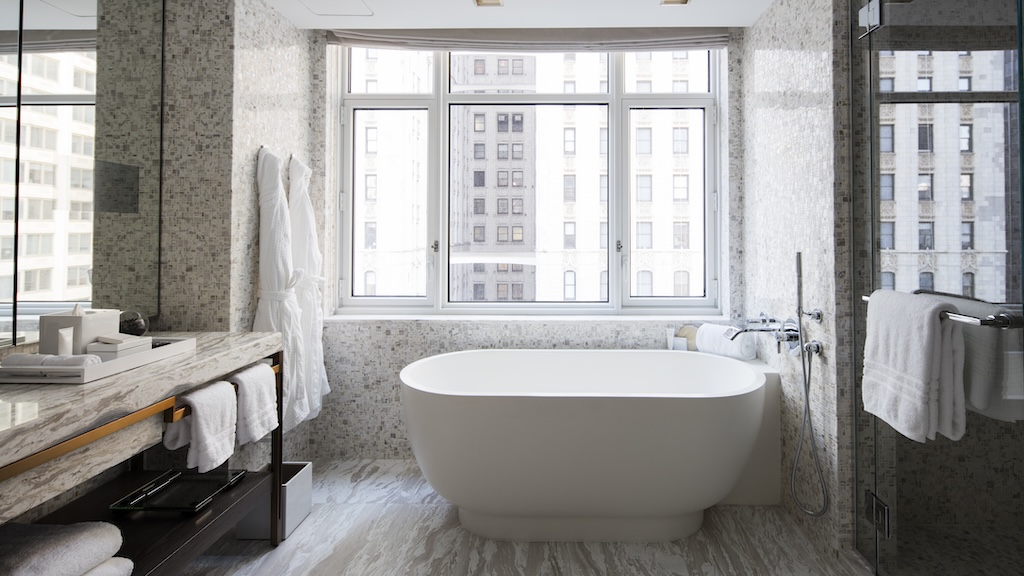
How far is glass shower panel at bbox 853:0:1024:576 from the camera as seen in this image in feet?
4.71

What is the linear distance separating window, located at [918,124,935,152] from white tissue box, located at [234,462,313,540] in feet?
8.57

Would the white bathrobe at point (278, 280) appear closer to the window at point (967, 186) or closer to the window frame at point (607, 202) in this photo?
the window frame at point (607, 202)

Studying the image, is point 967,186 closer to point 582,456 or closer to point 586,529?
point 582,456

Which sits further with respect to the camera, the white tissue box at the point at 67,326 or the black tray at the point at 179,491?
the black tray at the point at 179,491

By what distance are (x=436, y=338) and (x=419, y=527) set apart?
1039mm

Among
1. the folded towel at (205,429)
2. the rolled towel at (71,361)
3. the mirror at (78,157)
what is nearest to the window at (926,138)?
the folded towel at (205,429)

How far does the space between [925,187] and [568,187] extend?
189 centimetres

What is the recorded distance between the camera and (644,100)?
3.28 m

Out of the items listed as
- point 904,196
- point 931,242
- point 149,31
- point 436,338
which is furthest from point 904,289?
point 149,31

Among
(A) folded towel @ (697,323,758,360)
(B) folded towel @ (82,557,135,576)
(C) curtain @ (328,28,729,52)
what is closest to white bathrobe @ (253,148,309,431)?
(C) curtain @ (328,28,729,52)

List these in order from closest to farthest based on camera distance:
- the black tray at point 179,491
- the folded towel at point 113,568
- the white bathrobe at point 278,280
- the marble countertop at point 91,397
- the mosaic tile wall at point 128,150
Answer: the marble countertop at point 91,397 → the folded towel at point 113,568 → the black tray at point 179,491 → the mosaic tile wall at point 128,150 → the white bathrobe at point 278,280

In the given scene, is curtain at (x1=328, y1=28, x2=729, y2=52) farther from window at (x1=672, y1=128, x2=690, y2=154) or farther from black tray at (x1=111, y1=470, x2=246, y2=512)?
black tray at (x1=111, y1=470, x2=246, y2=512)

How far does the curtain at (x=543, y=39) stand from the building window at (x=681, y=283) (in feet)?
4.25

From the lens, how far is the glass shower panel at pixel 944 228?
1.44 m
